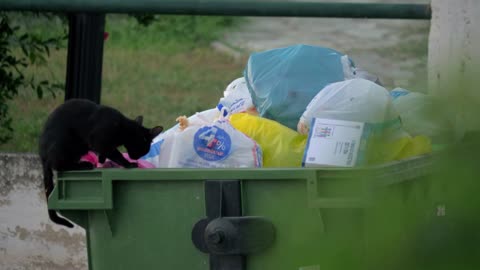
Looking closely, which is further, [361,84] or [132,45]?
[132,45]

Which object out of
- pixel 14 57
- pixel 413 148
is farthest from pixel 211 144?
pixel 14 57

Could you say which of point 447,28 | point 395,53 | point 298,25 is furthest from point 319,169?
point 298,25

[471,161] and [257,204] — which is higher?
[471,161]

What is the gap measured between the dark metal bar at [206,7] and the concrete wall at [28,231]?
2.46 feet

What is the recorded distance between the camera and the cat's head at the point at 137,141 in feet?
11.7

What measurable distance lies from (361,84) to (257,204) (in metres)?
0.68

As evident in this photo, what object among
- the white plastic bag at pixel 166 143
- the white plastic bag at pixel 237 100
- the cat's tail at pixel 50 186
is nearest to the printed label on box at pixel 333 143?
the white plastic bag at pixel 166 143

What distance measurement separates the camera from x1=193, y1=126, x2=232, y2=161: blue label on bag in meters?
3.32

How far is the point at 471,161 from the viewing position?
1401mm

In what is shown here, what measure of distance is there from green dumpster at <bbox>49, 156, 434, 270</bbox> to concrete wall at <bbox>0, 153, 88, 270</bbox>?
1.96 m

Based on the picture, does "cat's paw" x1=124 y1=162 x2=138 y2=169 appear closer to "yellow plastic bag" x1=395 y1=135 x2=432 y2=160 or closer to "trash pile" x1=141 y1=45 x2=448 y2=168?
"trash pile" x1=141 y1=45 x2=448 y2=168

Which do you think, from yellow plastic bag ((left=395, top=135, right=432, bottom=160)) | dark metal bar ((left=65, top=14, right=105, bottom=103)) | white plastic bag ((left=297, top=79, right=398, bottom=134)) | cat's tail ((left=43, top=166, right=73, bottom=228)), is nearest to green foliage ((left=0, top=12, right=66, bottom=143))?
dark metal bar ((left=65, top=14, right=105, bottom=103))

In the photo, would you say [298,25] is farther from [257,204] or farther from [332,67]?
[257,204]

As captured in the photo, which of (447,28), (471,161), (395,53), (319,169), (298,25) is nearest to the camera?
(471,161)
